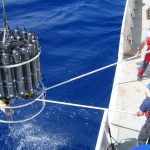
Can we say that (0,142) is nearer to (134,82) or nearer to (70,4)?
(134,82)

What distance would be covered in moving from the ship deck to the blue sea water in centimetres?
196

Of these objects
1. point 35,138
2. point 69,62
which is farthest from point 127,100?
point 69,62

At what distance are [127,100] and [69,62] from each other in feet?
18.0

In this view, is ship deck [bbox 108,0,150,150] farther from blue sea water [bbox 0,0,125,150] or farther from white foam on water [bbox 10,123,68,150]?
white foam on water [bbox 10,123,68,150]

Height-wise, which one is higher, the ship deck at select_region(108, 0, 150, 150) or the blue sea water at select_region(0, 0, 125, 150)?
the ship deck at select_region(108, 0, 150, 150)

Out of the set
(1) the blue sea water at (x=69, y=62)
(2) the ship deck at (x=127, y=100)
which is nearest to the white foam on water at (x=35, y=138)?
(1) the blue sea water at (x=69, y=62)

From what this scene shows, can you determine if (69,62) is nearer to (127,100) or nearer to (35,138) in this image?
(35,138)

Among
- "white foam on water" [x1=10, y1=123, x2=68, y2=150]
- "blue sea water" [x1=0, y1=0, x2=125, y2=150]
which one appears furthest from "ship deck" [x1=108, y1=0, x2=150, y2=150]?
"white foam on water" [x1=10, y1=123, x2=68, y2=150]

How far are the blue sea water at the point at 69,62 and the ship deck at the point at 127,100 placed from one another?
6.43 feet

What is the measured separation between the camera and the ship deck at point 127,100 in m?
7.81

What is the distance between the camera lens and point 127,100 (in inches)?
352

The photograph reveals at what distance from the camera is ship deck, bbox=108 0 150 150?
7810 mm

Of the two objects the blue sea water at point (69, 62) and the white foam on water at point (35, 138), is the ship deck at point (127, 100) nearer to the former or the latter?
the blue sea water at point (69, 62)

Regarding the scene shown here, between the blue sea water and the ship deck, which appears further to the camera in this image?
the blue sea water
